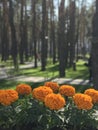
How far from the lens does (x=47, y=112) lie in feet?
19.5

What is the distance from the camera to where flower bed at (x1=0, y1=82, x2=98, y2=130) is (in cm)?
584

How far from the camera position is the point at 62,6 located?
27.2 metres

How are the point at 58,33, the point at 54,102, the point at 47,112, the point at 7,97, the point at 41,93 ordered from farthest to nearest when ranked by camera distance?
the point at 58,33 < the point at 41,93 < the point at 7,97 < the point at 47,112 < the point at 54,102

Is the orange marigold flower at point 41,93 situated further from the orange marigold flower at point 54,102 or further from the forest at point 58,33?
the forest at point 58,33

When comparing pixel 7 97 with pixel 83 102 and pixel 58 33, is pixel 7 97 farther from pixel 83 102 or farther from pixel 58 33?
pixel 58 33

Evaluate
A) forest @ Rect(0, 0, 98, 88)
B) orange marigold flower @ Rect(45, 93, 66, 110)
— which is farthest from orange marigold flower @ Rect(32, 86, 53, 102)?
forest @ Rect(0, 0, 98, 88)

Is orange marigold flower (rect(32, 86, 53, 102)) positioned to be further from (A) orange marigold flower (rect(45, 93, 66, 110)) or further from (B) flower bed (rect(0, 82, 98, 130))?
(A) orange marigold flower (rect(45, 93, 66, 110))

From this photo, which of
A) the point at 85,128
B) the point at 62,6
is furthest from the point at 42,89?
the point at 62,6

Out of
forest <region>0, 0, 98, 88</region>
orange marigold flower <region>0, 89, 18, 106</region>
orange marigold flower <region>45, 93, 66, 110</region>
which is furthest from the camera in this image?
forest <region>0, 0, 98, 88</region>

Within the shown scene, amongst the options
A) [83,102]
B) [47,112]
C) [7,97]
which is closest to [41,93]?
[47,112]

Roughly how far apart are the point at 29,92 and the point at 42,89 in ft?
1.98

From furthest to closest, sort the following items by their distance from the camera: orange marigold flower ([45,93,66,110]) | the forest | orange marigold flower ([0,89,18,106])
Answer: the forest, orange marigold flower ([0,89,18,106]), orange marigold flower ([45,93,66,110])

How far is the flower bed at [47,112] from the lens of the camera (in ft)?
19.2

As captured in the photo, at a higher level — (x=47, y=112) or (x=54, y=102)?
(x=54, y=102)
